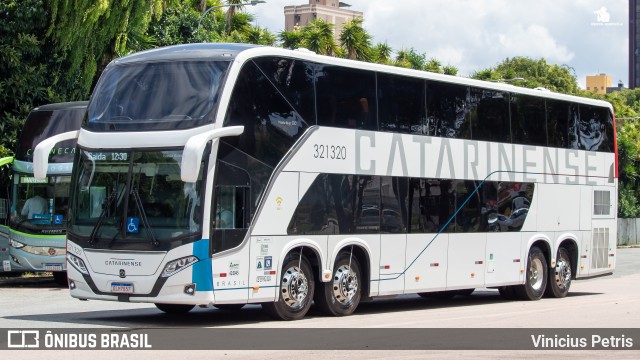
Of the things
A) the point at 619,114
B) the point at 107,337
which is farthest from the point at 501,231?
the point at 619,114

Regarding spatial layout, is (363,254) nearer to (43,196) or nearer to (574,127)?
(574,127)

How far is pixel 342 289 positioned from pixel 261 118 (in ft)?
11.0

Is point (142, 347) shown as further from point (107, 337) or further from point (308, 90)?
point (308, 90)

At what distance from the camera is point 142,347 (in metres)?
13.6

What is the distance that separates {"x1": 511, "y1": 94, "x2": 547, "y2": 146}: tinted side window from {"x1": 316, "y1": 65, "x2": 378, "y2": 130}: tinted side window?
15.8ft

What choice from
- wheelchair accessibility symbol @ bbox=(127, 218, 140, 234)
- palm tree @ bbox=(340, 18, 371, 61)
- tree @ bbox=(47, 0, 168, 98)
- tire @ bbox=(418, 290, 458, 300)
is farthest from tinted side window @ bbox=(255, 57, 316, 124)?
palm tree @ bbox=(340, 18, 371, 61)

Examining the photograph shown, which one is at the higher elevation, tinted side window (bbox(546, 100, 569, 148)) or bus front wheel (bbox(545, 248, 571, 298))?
tinted side window (bbox(546, 100, 569, 148))

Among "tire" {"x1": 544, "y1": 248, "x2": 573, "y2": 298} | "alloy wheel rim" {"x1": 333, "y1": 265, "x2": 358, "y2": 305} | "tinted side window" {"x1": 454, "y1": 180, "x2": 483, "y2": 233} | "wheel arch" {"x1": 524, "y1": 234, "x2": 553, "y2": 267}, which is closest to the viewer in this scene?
"alloy wheel rim" {"x1": 333, "y1": 265, "x2": 358, "y2": 305}

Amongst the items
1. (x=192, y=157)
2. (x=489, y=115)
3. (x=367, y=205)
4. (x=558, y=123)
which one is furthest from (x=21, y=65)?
(x=192, y=157)

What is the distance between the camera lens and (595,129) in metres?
25.8

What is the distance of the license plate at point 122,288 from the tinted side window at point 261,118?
2484 mm

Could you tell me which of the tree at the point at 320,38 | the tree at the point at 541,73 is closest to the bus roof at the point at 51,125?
the tree at the point at 320,38

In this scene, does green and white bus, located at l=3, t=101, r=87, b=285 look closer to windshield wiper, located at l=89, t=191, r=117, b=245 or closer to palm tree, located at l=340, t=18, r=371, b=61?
windshield wiper, located at l=89, t=191, r=117, b=245

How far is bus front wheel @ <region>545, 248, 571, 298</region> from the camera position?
2461 centimetres
